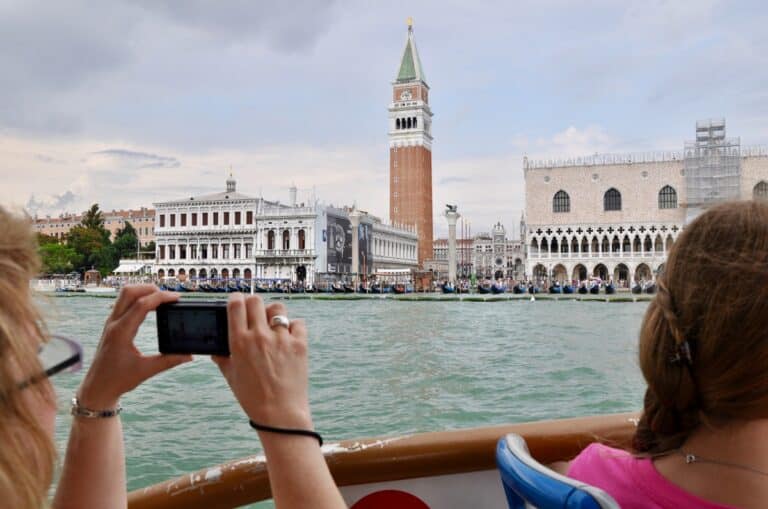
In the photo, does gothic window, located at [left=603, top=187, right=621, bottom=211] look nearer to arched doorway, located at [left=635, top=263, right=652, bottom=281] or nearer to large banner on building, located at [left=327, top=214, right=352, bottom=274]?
arched doorway, located at [left=635, top=263, right=652, bottom=281]

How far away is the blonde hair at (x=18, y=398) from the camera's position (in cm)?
38

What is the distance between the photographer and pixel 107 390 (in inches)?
25.7

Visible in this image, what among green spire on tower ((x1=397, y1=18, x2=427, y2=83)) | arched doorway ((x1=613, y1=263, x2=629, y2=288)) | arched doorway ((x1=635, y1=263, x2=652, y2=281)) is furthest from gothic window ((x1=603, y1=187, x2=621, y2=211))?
green spire on tower ((x1=397, y1=18, x2=427, y2=83))

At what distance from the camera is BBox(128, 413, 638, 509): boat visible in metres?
1.11

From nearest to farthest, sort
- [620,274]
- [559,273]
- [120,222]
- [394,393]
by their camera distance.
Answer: [394,393], [620,274], [559,273], [120,222]

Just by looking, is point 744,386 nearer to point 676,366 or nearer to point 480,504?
point 676,366

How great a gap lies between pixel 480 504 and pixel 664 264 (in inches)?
27.2

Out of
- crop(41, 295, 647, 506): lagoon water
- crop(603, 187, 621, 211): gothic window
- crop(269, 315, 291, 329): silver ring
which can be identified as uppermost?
crop(603, 187, 621, 211): gothic window

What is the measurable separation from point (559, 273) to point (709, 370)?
32936mm

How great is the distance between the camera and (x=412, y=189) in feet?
139

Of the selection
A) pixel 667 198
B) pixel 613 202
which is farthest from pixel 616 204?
pixel 667 198

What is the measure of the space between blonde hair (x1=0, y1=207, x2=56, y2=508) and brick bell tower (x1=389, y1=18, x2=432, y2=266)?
41.9 meters

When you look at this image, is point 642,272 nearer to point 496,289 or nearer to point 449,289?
point 496,289

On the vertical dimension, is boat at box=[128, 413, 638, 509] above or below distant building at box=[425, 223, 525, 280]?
below
